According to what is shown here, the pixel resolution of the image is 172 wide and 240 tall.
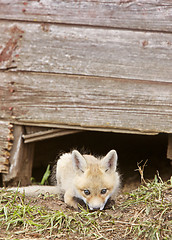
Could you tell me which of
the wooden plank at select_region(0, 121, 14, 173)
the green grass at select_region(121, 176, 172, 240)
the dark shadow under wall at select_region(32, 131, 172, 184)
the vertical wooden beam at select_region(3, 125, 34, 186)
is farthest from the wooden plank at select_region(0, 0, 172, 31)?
the dark shadow under wall at select_region(32, 131, 172, 184)

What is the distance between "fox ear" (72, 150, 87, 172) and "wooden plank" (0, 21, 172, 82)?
1218 mm

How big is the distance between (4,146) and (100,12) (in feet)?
7.21

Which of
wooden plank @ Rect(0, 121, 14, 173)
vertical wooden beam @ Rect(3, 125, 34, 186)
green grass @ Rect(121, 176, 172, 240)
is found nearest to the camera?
green grass @ Rect(121, 176, 172, 240)

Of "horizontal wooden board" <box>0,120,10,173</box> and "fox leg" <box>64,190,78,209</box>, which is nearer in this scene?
"fox leg" <box>64,190,78,209</box>

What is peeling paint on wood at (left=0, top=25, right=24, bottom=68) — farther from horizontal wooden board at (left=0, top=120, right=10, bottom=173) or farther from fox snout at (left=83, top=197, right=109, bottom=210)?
fox snout at (left=83, top=197, right=109, bottom=210)

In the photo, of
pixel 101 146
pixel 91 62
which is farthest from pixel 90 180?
pixel 101 146

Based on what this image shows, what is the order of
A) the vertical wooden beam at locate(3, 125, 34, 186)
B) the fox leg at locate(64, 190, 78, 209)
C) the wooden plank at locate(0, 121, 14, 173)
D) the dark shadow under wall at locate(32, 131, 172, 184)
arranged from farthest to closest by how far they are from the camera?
the dark shadow under wall at locate(32, 131, 172, 184) < the vertical wooden beam at locate(3, 125, 34, 186) < the wooden plank at locate(0, 121, 14, 173) < the fox leg at locate(64, 190, 78, 209)

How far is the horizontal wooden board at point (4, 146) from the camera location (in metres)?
4.84

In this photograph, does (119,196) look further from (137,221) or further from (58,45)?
(58,45)

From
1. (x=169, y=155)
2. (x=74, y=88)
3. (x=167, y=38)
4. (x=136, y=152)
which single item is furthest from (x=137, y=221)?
(x=136, y=152)

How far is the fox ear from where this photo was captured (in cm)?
384

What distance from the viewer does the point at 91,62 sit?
14.9ft

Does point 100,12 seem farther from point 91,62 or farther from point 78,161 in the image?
point 78,161

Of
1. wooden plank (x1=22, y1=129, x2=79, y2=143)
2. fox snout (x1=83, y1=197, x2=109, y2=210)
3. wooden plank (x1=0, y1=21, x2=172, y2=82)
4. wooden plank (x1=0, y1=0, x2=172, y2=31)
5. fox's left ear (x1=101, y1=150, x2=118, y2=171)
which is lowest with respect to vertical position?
fox snout (x1=83, y1=197, x2=109, y2=210)
